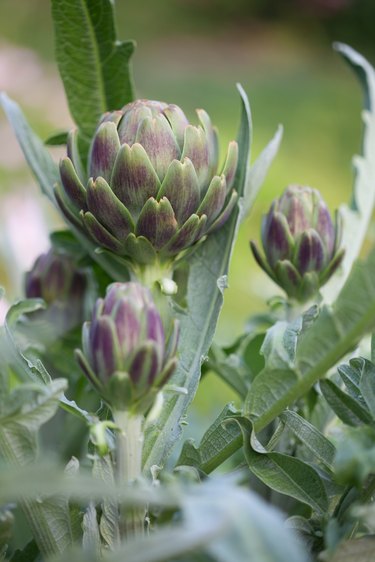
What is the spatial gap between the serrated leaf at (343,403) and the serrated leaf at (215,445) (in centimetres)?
4

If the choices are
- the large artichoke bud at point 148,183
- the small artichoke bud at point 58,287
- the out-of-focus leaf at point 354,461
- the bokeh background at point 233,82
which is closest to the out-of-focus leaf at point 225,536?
the out-of-focus leaf at point 354,461

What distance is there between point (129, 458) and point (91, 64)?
26cm

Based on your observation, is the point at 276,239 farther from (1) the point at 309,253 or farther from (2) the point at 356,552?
(2) the point at 356,552

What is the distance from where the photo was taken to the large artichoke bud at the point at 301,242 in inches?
17.0

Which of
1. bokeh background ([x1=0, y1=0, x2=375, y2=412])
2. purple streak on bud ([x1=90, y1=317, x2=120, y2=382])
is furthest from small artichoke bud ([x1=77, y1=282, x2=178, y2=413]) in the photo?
bokeh background ([x1=0, y1=0, x2=375, y2=412])

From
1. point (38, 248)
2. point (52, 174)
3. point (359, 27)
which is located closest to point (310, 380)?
point (52, 174)

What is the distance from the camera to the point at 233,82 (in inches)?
154

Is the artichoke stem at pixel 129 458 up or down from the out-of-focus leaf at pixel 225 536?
down

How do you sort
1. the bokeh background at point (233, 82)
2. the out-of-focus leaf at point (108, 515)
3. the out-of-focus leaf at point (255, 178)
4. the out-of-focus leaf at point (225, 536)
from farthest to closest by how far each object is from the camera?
the bokeh background at point (233, 82) → the out-of-focus leaf at point (255, 178) → the out-of-focus leaf at point (108, 515) → the out-of-focus leaf at point (225, 536)

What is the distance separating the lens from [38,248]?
2.53ft

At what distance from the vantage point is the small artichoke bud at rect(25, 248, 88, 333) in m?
0.51

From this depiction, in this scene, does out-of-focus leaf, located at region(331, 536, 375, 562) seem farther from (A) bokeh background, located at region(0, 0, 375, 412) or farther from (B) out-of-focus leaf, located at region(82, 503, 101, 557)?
(A) bokeh background, located at region(0, 0, 375, 412)

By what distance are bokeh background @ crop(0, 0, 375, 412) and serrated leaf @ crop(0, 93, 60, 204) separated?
0.69ft

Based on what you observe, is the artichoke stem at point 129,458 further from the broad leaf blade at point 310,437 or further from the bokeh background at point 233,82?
the bokeh background at point 233,82
